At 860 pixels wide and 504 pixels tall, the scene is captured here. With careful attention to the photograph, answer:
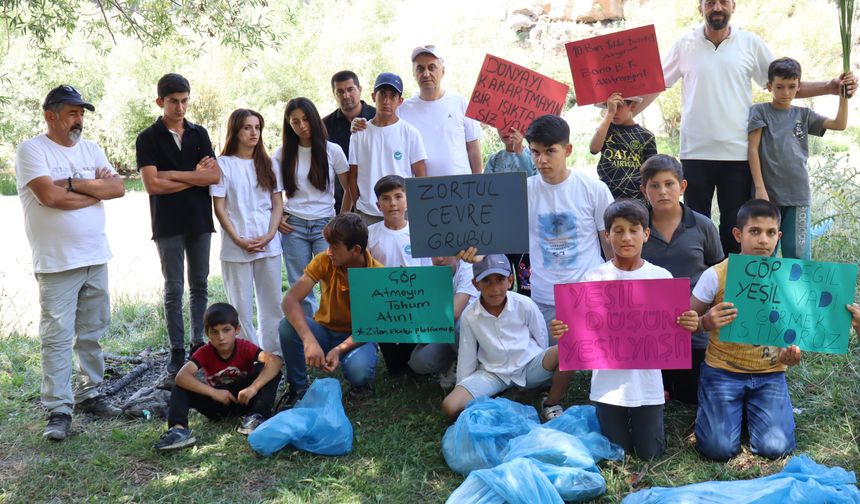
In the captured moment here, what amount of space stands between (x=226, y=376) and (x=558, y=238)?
2.07 meters

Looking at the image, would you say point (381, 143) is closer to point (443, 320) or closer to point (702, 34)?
point (443, 320)

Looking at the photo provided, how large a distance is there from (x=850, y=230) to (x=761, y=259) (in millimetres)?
3173

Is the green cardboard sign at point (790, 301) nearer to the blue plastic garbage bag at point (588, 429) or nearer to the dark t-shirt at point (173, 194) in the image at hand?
the blue plastic garbage bag at point (588, 429)

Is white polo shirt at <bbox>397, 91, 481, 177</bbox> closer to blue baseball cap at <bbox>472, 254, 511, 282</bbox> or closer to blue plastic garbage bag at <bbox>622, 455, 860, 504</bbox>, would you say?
blue baseball cap at <bbox>472, 254, 511, 282</bbox>

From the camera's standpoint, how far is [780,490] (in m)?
2.94

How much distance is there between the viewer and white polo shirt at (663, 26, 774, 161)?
4859 mm

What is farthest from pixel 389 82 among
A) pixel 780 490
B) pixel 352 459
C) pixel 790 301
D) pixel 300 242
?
pixel 780 490

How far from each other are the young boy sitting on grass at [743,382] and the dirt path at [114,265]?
591cm

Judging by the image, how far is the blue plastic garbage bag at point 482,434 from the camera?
11.7ft

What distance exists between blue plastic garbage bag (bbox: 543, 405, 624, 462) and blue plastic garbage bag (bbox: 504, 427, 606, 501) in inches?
4.2

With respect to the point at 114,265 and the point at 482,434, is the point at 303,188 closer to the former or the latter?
the point at 482,434

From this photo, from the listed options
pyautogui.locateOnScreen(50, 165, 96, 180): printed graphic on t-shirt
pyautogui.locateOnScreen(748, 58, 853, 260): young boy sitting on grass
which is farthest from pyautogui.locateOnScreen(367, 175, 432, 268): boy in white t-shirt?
pyautogui.locateOnScreen(748, 58, 853, 260): young boy sitting on grass

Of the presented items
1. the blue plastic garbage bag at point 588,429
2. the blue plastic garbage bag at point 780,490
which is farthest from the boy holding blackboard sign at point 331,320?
the blue plastic garbage bag at point 780,490

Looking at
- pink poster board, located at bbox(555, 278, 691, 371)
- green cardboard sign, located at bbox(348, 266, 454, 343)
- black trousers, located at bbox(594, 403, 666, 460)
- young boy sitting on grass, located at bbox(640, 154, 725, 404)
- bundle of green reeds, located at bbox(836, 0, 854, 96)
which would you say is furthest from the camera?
bundle of green reeds, located at bbox(836, 0, 854, 96)
